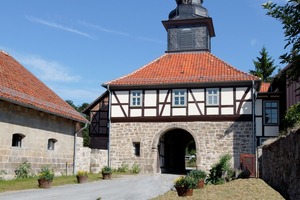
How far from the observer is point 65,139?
2022cm

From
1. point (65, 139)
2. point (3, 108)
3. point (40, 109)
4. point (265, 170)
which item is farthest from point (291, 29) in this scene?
point (65, 139)

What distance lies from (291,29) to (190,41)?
24.3 m

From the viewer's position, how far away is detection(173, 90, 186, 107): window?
78.5 feet

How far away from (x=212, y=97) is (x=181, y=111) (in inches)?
78.3

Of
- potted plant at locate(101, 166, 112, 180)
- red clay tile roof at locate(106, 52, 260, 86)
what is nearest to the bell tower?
red clay tile roof at locate(106, 52, 260, 86)

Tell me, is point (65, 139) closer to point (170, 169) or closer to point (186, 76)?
point (186, 76)

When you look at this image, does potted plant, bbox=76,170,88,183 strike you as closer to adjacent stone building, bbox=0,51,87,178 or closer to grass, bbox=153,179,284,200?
adjacent stone building, bbox=0,51,87,178

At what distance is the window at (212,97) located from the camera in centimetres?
2347

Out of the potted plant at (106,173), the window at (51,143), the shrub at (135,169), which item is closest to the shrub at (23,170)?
the window at (51,143)

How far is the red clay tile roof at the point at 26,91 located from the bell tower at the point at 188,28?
10.3 metres

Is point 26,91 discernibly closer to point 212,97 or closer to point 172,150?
point 212,97

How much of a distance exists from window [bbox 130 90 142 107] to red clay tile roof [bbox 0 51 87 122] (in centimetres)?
429

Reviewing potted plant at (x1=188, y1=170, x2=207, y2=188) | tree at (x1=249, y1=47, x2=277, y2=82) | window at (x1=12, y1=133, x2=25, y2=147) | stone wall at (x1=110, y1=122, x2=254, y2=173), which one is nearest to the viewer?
potted plant at (x1=188, y1=170, x2=207, y2=188)

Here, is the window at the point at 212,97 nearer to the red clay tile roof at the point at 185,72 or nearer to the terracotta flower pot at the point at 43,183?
the red clay tile roof at the point at 185,72
